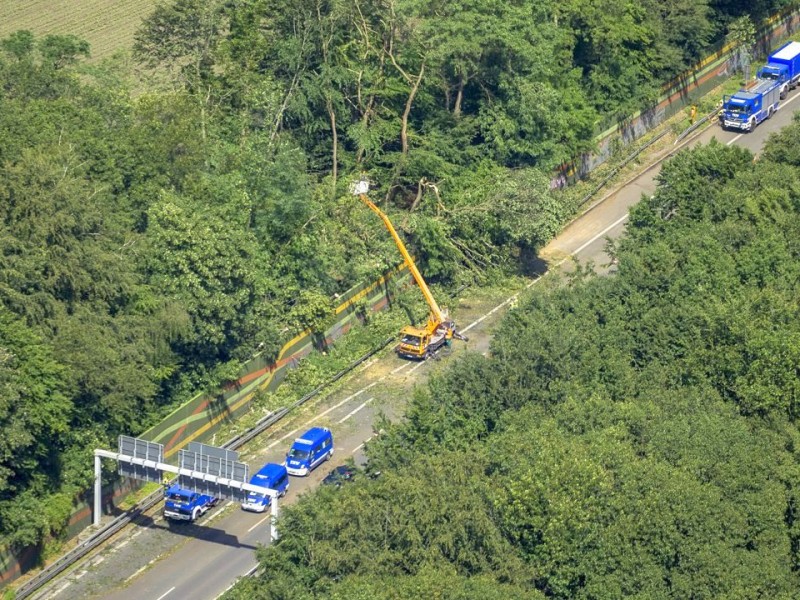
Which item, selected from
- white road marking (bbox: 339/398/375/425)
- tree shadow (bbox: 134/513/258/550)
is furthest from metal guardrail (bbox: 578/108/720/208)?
tree shadow (bbox: 134/513/258/550)

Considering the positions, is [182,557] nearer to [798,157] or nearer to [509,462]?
[509,462]

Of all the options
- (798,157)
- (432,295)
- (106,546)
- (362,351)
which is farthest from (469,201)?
(106,546)

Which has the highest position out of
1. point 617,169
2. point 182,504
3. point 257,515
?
point 182,504

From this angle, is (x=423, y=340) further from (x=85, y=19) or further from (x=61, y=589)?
(x=85, y=19)

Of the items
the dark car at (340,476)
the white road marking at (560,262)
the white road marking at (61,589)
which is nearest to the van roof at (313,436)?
the dark car at (340,476)

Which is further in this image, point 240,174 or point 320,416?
point 240,174

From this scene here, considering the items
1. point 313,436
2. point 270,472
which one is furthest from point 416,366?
point 270,472

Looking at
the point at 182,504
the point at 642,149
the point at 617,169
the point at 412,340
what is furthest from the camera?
the point at 642,149
